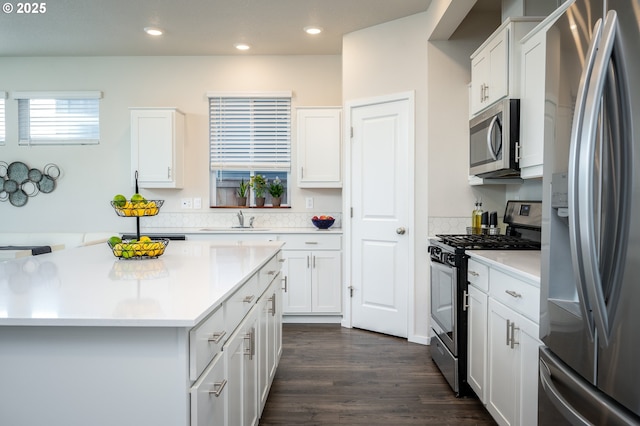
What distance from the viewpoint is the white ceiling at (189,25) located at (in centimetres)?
372

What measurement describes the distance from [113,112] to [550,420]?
17.1ft

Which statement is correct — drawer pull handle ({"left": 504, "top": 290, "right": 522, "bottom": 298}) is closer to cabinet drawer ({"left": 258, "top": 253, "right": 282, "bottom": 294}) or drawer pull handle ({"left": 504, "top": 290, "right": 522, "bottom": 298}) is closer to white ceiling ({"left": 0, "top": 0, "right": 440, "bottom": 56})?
cabinet drawer ({"left": 258, "top": 253, "right": 282, "bottom": 294})

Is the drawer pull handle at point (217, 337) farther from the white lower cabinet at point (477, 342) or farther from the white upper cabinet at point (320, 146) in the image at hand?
the white upper cabinet at point (320, 146)

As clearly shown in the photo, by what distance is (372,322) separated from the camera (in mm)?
4094

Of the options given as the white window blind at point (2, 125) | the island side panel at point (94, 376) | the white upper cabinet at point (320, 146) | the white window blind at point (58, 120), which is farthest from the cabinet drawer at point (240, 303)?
the white window blind at point (2, 125)

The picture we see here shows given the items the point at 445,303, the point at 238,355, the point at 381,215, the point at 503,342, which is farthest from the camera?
the point at 381,215

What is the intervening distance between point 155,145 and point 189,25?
1319mm

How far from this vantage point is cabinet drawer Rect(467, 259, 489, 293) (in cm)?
237

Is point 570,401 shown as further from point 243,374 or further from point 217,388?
point 243,374

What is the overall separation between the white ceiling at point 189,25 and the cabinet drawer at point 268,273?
2204 millimetres

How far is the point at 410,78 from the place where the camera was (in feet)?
12.7

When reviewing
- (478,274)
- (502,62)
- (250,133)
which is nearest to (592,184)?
(478,274)

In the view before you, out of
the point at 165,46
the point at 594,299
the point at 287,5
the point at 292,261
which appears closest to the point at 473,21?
the point at 287,5

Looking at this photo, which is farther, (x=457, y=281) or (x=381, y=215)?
(x=381, y=215)
